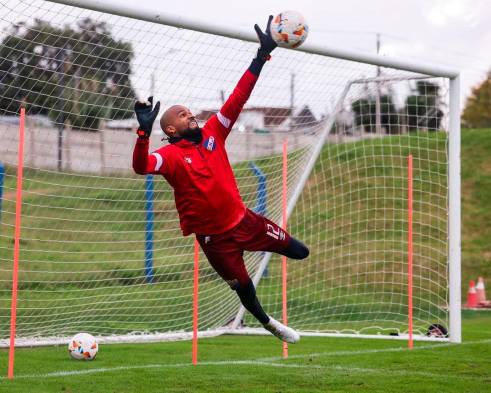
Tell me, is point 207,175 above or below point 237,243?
above

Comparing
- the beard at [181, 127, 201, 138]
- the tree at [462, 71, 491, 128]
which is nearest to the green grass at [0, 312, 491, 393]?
the beard at [181, 127, 201, 138]

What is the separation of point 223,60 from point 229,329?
13.0 ft

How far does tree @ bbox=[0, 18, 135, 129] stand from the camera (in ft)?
27.8

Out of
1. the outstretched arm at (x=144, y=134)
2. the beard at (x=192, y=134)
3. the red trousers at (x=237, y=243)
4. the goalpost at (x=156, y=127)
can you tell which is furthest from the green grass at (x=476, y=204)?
the outstretched arm at (x=144, y=134)

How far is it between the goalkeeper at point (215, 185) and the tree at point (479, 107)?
34.6 metres

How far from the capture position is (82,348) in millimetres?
9148

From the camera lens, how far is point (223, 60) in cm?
986

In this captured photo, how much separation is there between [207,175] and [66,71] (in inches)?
96.7

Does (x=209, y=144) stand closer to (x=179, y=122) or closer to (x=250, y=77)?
(x=179, y=122)

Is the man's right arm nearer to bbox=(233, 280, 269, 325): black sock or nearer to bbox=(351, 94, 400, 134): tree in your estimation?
bbox=(233, 280, 269, 325): black sock

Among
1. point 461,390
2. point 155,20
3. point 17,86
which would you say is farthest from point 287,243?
point 17,86

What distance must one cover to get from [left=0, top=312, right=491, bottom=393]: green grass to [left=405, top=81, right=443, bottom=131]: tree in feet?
9.98

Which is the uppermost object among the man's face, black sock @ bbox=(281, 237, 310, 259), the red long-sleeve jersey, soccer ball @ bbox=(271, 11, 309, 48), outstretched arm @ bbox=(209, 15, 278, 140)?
soccer ball @ bbox=(271, 11, 309, 48)

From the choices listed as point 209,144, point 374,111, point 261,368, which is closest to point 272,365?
point 261,368
